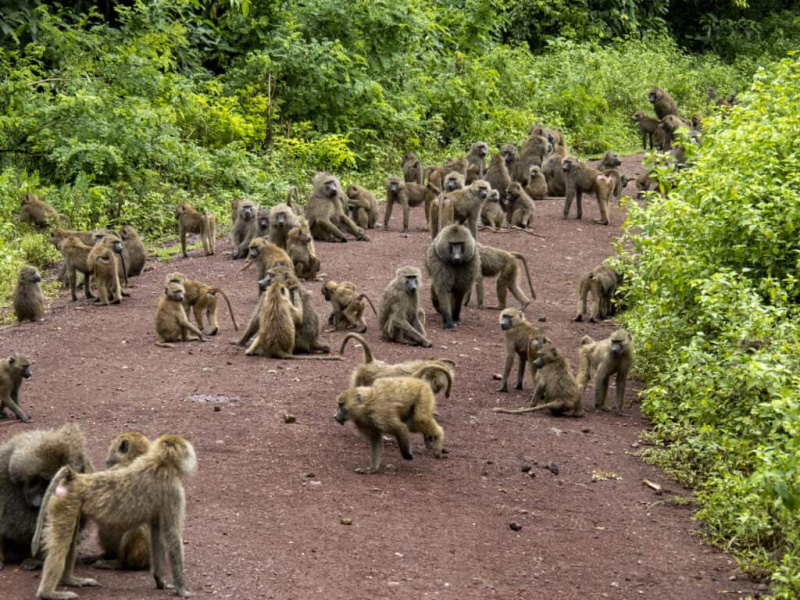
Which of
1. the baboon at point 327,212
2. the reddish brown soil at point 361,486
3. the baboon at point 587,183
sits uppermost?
the baboon at point 587,183

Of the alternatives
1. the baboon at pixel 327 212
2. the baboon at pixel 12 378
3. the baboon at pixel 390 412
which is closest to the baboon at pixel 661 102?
the baboon at pixel 327 212

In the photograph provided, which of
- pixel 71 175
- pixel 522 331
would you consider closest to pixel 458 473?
pixel 522 331

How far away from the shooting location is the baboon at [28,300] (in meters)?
11.3

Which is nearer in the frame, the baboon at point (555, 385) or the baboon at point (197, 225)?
the baboon at point (555, 385)

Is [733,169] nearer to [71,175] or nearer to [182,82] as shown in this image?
[71,175]

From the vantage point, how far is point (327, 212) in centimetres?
1478

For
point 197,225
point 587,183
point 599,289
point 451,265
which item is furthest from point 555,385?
point 587,183

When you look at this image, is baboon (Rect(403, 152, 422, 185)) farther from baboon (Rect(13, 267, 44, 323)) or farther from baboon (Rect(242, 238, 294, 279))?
baboon (Rect(13, 267, 44, 323))

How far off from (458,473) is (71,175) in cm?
967

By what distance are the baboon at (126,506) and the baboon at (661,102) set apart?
1839 centimetres

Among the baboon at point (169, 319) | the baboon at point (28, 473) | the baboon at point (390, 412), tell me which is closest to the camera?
the baboon at point (28, 473)

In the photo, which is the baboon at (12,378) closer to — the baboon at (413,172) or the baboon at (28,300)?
the baboon at (28,300)

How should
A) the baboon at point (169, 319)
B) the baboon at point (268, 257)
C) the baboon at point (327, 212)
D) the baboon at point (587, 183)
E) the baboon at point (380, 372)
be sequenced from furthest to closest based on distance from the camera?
the baboon at point (587, 183) < the baboon at point (327, 212) < the baboon at point (268, 257) < the baboon at point (169, 319) < the baboon at point (380, 372)

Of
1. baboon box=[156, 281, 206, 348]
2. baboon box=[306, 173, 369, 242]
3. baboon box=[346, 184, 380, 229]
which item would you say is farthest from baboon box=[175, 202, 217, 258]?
baboon box=[156, 281, 206, 348]
